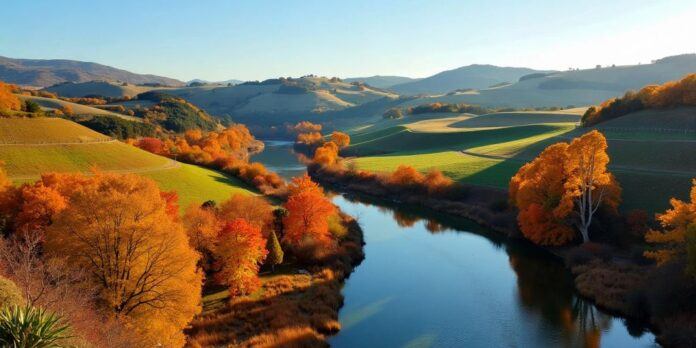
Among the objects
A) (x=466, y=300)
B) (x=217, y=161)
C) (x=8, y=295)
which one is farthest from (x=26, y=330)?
(x=217, y=161)

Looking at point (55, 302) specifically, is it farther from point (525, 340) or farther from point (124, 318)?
point (525, 340)

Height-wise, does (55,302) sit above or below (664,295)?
above

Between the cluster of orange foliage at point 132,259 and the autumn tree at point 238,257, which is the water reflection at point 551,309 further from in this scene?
the cluster of orange foliage at point 132,259

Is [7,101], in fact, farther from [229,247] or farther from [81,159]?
[229,247]

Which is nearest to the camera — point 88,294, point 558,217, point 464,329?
point 88,294

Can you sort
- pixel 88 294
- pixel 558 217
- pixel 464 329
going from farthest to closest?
pixel 558 217, pixel 464 329, pixel 88 294

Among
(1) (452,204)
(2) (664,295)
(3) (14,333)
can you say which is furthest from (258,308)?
(1) (452,204)
